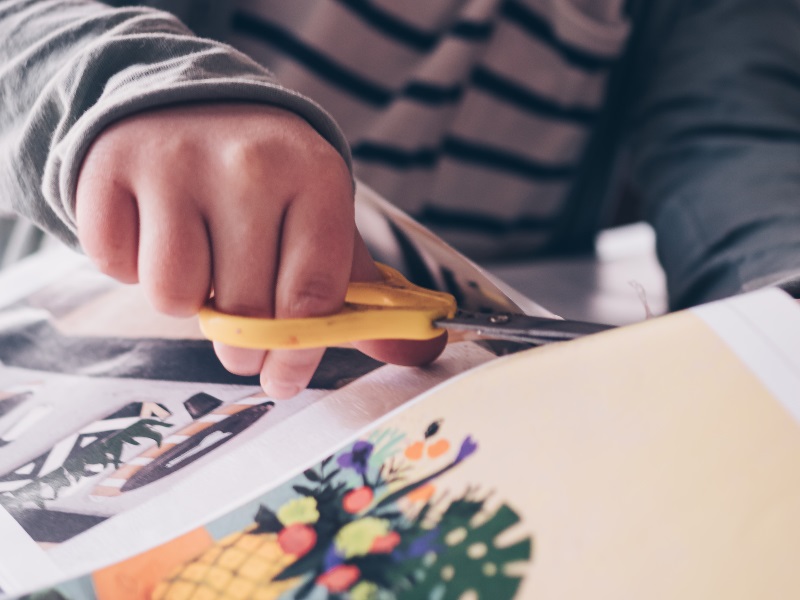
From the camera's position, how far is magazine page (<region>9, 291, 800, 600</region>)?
152 millimetres

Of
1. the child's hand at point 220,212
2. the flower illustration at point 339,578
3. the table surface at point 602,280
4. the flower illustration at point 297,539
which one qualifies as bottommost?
the table surface at point 602,280

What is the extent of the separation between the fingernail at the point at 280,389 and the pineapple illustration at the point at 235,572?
4 centimetres

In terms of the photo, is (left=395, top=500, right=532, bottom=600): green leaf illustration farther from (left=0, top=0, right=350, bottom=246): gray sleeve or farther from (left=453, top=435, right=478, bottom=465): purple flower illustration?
(left=0, top=0, right=350, bottom=246): gray sleeve

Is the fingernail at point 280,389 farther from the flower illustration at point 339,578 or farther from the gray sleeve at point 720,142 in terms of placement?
the gray sleeve at point 720,142

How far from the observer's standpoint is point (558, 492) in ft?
0.55

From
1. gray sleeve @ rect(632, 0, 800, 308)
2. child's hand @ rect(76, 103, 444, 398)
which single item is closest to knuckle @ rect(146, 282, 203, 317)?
child's hand @ rect(76, 103, 444, 398)

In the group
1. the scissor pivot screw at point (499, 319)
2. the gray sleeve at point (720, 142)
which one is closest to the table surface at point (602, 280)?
the gray sleeve at point (720, 142)

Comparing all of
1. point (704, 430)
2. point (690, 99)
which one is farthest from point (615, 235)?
point (704, 430)

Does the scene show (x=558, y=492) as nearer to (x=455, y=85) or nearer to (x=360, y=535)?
(x=360, y=535)

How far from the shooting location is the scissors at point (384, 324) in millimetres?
183

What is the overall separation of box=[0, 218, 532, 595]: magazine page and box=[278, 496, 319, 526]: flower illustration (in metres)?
0.01

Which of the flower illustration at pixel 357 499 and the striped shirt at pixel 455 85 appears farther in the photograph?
the striped shirt at pixel 455 85

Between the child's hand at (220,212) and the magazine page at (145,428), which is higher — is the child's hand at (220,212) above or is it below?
above

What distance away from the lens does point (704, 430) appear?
17cm
